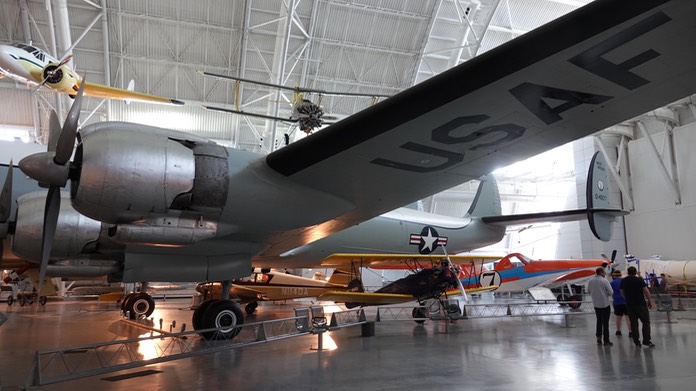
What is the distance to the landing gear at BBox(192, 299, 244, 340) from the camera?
633cm

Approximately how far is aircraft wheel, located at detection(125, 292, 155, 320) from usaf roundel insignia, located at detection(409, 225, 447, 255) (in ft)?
28.2

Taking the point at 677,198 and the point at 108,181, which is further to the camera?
the point at 677,198

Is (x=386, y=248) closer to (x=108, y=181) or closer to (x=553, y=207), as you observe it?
(x=108, y=181)

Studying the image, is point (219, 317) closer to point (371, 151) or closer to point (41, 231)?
point (41, 231)

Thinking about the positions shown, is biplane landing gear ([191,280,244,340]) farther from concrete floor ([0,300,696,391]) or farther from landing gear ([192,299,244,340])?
concrete floor ([0,300,696,391])

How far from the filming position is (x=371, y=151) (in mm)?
4465

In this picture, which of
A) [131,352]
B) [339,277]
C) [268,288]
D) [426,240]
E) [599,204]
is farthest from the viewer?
[339,277]

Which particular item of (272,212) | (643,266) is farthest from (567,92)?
(643,266)

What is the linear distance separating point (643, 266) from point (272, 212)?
76.5 feet

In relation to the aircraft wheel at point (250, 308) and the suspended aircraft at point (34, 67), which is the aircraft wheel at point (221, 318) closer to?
the aircraft wheel at point (250, 308)

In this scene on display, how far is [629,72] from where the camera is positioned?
11.6 feet

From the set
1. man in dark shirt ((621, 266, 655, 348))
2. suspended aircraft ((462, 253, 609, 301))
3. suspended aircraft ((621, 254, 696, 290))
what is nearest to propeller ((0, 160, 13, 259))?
man in dark shirt ((621, 266, 655, 348))

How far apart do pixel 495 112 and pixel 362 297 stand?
7.27m

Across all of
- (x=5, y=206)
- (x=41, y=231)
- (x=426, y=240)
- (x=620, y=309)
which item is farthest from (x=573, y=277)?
(x=5, y=206)
